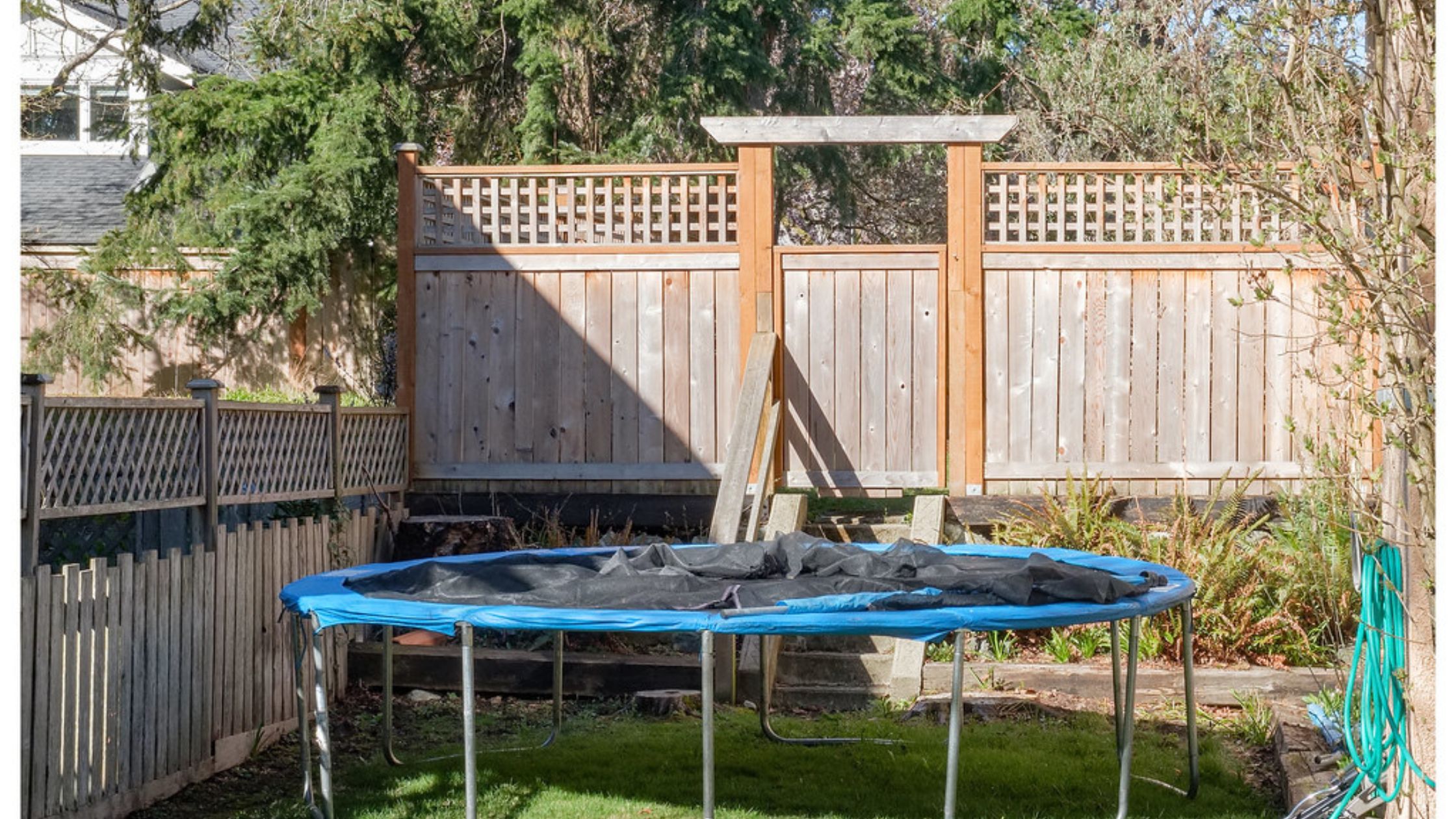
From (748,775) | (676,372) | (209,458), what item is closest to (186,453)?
→ (209,458)

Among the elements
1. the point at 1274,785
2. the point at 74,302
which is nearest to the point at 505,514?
the point at 1274,785

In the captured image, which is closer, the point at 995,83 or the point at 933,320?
the point at 933,320

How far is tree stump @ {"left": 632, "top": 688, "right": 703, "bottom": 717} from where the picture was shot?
23.7 ft

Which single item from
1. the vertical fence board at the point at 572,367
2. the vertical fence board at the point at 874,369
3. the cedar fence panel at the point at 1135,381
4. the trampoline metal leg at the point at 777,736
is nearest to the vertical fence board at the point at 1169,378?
the cedar fence panel at the point at 1135,381

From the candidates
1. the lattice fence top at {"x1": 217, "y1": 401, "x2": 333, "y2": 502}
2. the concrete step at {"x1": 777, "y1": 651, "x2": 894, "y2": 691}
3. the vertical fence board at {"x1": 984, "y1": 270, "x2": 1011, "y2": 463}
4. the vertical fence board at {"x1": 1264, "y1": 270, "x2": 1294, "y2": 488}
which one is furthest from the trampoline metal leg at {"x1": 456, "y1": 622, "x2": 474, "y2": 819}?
the vertical fence board at {"x1": 1264, "y1": 270, "x2": 1294, "y2": 488}

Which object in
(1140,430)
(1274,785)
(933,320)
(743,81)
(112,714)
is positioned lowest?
(1274,785)

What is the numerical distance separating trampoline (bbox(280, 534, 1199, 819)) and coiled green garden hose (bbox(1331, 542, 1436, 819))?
2.33 feet

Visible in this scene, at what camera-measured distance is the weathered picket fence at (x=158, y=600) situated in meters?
5.11

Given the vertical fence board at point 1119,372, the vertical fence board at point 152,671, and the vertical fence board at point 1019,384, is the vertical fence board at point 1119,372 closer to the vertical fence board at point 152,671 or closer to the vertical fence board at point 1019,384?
the vertical fence board at point 1019,384

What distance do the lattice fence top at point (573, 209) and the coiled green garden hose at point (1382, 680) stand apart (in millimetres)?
5221

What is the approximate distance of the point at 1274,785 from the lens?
19.7 ft

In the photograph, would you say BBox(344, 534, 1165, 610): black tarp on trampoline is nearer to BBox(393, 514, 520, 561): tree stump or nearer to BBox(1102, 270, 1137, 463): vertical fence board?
BBox(393, 514, 520, 561): tree stump

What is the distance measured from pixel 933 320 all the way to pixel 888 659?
233 cm
